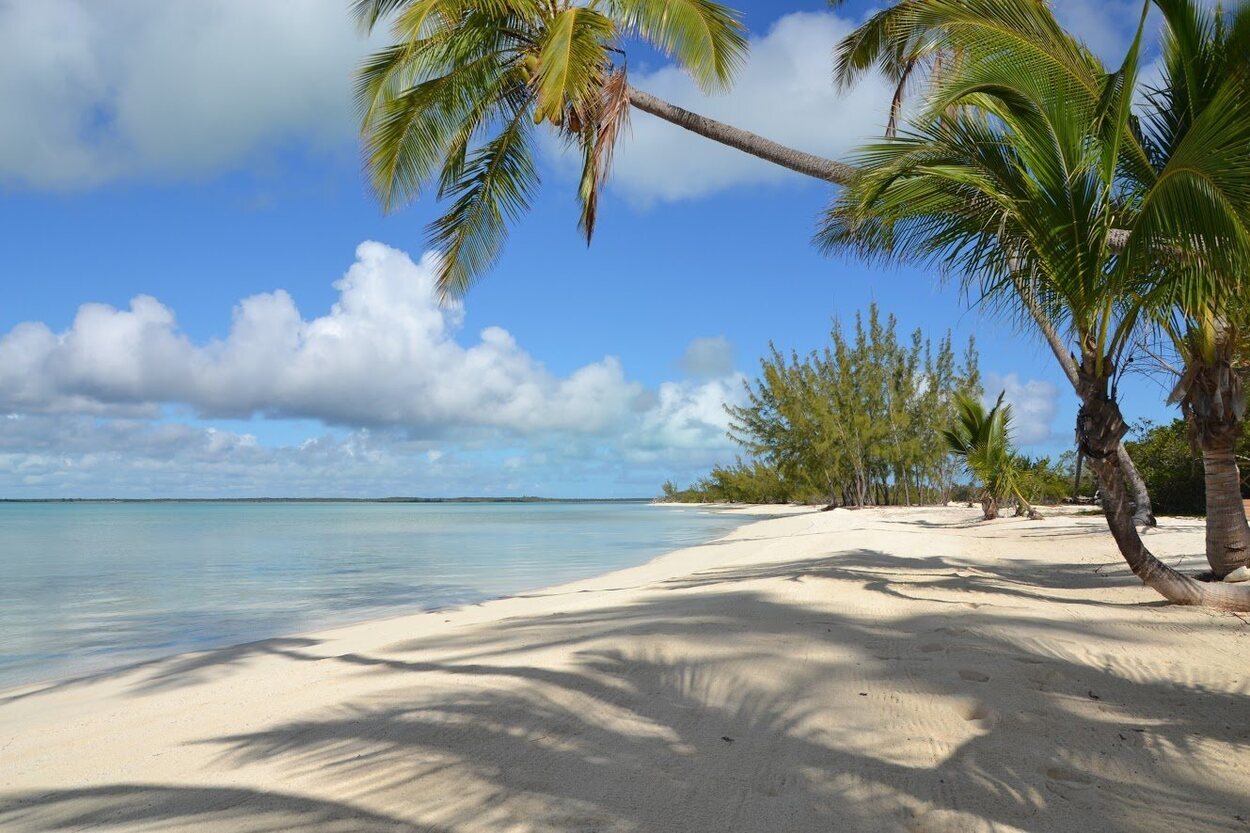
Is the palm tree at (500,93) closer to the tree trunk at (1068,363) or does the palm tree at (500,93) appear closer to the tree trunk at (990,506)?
the tree trunk at (1068,363)

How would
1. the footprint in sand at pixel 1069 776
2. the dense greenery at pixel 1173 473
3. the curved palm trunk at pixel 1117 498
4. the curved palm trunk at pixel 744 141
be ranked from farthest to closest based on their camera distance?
the dense greenery at pixel 1173 473 < the curved palm trunk at pixel 744 141 < the curved palm trunk at pixel 1117 498 < the footprint in sand at pixel 1069 776

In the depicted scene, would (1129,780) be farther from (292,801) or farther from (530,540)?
(530,540)

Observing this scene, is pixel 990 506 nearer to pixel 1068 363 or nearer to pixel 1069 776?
pixel 1068 363

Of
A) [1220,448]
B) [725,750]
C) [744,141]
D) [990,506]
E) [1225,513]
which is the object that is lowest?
[725,750]

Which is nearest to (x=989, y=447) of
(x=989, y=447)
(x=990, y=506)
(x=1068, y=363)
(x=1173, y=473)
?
(x=989, y=447)

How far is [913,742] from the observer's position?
2.90 metres

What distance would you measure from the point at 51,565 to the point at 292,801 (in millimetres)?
15735

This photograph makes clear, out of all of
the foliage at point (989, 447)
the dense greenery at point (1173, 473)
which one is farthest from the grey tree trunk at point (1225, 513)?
the dense greenery at point (1173, 473)

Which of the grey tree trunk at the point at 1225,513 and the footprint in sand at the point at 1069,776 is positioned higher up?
the grey tree trunk at the point at 1225,513

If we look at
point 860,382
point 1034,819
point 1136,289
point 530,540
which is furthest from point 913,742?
→ point 860,382

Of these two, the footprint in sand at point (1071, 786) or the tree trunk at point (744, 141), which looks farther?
the tree trunk at point (744, 141)

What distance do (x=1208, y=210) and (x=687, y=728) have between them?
13.9 feet

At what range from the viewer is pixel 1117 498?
5.21 metres

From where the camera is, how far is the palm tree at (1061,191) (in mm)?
4859
